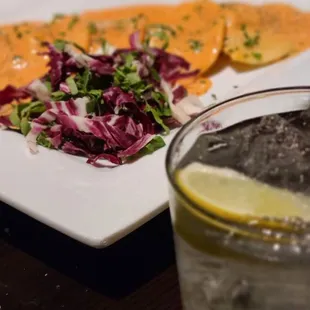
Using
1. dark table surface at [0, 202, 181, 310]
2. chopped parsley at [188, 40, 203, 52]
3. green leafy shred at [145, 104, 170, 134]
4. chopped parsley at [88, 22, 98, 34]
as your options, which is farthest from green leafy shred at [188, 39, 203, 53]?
dark table surface at [0, 202, 181, 310]

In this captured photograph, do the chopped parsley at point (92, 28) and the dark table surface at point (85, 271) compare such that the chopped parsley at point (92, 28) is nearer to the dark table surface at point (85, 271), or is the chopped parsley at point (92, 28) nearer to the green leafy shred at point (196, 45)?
the green leafy shred at point (196, 45)

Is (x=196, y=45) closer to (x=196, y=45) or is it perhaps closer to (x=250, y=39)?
(x=196, y=45)

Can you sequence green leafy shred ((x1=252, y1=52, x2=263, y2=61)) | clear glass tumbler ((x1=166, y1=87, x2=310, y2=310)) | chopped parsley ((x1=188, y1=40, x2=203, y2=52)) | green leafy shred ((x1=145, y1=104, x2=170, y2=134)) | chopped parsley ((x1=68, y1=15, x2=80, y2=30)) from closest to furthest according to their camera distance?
clear glass tumbler ((x1=166, y1=87, x2=310, y2=310)) → green leafy shred ((x1=145, y1=104, x2=170, y2=134)) → green leafy shred ((x1=252, y1=52, x2=263, y2=61)) → chopped parsley ((x1=188, y1=40, x2=203, y2=52)) → chopped parsley ((x1=68, y1=15, x2=80, y2=30))

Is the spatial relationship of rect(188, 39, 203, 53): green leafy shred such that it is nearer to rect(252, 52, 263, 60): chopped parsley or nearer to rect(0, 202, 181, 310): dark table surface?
rect(252, 52, 263, 60): chopped parsley

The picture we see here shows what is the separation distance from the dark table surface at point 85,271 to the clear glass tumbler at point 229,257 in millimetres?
388

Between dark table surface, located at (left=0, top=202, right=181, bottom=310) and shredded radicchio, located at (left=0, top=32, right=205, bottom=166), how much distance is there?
0.78 feet

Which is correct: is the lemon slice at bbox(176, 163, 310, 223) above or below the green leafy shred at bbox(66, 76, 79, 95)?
above

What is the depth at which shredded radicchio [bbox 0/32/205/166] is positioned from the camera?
175cm

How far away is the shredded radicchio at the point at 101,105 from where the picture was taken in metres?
1.75

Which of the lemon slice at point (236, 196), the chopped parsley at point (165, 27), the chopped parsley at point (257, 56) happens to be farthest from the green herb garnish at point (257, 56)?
the lemon slice at point (236, 196)

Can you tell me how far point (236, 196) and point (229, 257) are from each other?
89 millimetres

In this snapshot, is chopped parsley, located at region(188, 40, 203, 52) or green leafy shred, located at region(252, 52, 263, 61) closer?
green leafy shred, located at region(252, 52, 263, 61)

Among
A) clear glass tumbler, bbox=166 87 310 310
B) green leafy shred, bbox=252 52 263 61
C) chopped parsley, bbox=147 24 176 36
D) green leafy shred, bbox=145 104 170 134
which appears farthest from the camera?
chopped parsley, bbox=147 24 176 36

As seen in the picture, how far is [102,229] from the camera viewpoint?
1.34m
